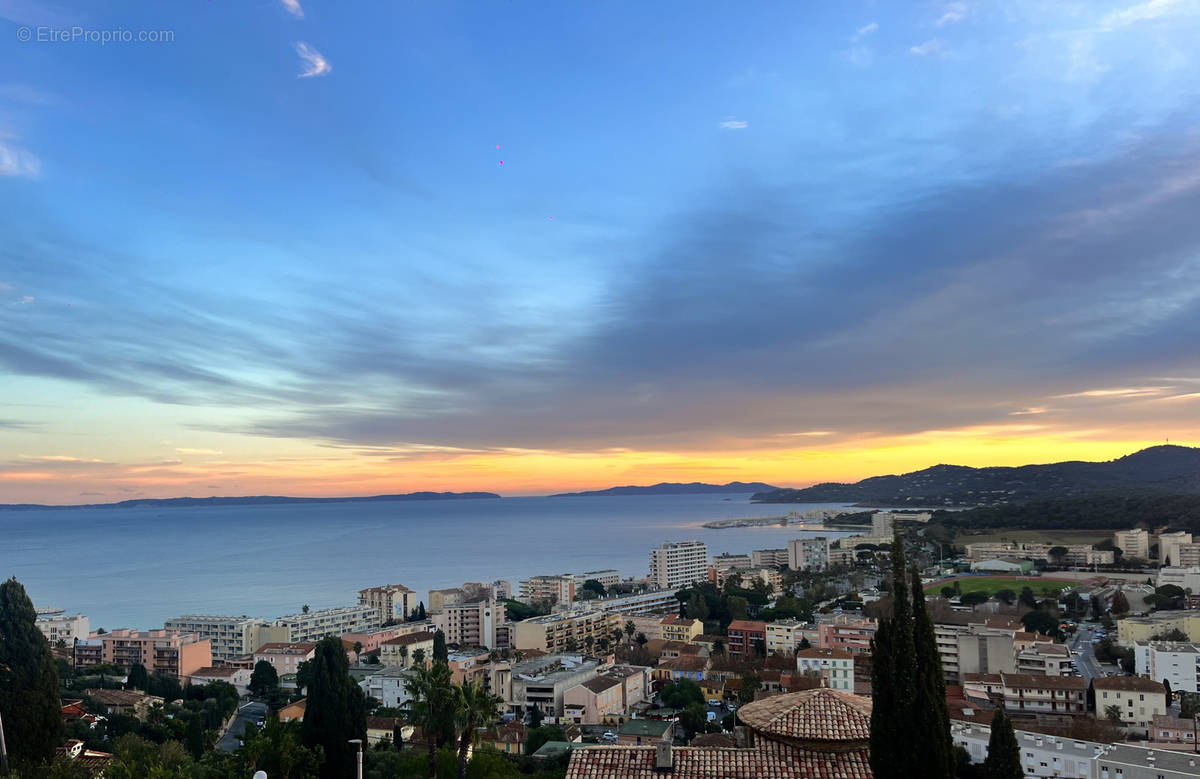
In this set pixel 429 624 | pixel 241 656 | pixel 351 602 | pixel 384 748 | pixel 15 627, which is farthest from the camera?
pixel 351 602

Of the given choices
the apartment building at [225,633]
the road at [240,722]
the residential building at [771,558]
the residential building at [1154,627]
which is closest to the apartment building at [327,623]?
the apartment building at [225,633]

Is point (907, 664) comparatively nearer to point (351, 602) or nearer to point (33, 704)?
point (33, 704)

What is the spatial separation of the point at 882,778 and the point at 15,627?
17.7 m

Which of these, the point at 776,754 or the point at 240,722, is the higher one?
the point at 776,754

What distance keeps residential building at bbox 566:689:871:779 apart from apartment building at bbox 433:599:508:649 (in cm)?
4586

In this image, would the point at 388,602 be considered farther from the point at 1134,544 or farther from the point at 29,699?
the point at 1134,544

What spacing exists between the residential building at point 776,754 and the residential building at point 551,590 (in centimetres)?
5814

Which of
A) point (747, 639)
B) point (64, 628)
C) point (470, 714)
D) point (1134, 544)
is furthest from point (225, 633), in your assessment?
point (1134, 544)

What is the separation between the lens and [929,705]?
7.93m

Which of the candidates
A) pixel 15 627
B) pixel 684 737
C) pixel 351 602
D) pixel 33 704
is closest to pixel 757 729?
pixel 33 704

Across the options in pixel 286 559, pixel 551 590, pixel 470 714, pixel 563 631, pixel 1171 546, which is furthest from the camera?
pixel 286 559

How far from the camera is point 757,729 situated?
9188mm

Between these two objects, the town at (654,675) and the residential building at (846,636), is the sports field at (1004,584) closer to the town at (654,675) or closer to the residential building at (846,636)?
the town at (654,675)

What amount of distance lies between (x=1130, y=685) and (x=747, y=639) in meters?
19.2
